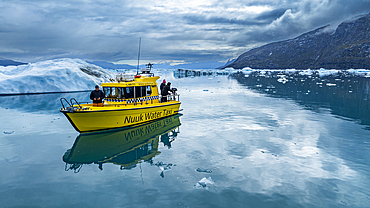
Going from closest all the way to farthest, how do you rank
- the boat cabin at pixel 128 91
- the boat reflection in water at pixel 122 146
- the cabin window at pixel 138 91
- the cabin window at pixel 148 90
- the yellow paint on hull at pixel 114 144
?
1. the boat reflection in water at pixel 122 146
2. the yellow paint on hull at pixel 114 144
3. the boat cabin at pixel 128 91
4. the cabin window at pixel 138 91
5. the cabin window at pixel 148 90

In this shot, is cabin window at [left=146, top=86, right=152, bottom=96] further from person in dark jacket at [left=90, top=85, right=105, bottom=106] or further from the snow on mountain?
the snow on mountain

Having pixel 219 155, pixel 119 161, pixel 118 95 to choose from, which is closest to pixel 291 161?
pixel 219 155

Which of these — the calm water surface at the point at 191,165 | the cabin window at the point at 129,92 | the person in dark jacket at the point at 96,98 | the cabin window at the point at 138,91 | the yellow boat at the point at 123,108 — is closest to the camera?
the calm water surface at the point at 191,165

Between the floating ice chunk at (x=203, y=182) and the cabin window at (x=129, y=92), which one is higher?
the cabin window at (x=129, y=92)

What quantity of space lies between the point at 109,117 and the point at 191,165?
256 inches

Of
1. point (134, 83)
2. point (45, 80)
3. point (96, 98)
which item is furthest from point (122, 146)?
point (45, 80)

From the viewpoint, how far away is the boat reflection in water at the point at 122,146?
966cm

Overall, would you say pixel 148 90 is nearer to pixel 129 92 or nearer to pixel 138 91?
pixel 138 91

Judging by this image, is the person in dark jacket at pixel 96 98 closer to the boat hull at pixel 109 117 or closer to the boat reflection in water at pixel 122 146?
the boat hull at pixel 109 117

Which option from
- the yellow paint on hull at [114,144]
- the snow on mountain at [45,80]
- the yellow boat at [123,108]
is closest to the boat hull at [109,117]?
the yellow boat at [123,108]

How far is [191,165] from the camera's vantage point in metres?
9.00

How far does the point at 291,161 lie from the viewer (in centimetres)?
930

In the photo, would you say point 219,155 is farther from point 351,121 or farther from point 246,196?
point 351,121

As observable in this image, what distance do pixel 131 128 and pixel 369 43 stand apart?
249 m
